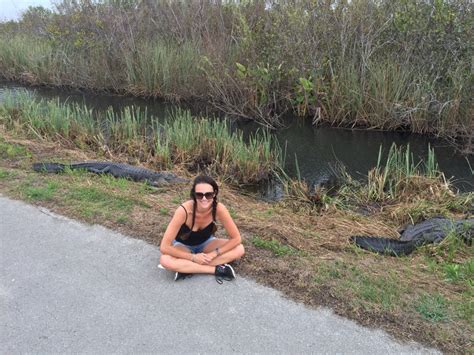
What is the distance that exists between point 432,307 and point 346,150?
19.5 ft

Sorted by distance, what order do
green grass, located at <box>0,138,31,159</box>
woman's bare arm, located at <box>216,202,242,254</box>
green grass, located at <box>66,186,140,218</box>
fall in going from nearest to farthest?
1. woman's bare arm, located at <box>216,202,242,254</box>
2. green grass, located at <box>66,186,140,218</box>
3. green grass, located at <box>0,138,31,159</box>

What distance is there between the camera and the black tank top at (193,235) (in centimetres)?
345

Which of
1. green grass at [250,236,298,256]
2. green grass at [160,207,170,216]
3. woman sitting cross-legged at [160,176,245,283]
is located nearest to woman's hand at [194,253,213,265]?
woman sitting cross-legged at [160,176,245,283]

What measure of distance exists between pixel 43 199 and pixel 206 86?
24.3ft

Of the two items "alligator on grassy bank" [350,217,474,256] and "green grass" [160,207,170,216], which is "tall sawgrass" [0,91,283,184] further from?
"alligator on grassy bank" [350,217,474,256]

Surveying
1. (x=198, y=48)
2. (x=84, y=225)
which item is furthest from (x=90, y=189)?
(x=198, y=48)

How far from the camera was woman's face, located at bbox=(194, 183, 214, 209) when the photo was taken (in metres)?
3.20

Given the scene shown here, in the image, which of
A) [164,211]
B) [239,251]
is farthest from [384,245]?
[164,211]

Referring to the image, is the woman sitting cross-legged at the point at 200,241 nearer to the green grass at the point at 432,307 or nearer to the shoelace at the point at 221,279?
the shoelace at the point at 221,279

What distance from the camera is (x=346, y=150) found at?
856 cm

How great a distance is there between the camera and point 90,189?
192 inches

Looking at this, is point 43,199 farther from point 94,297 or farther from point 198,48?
point 198,48

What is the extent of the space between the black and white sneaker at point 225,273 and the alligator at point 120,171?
8.53 feet

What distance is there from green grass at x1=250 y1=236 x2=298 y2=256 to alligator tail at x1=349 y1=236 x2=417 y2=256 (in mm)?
792
